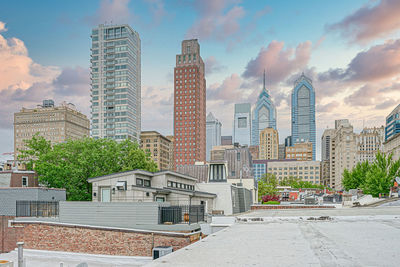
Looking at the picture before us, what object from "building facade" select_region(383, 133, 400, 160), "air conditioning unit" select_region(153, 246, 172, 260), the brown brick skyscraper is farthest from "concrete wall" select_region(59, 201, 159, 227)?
the brown brick skyscraper

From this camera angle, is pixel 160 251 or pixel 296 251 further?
pixel 160 251

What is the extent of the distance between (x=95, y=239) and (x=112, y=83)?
159 m

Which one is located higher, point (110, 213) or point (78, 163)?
point (78, 163)

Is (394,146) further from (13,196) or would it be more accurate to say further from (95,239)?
(13,196)

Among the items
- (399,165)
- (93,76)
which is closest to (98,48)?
(93,76)

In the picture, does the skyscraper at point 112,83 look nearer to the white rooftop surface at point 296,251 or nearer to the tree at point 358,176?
the tree at point 358,176

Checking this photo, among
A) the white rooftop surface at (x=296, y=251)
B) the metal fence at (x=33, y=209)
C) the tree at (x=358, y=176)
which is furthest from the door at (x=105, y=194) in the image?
the tree at (x=358, y=176)

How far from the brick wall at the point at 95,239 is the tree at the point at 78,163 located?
1504 centimetres

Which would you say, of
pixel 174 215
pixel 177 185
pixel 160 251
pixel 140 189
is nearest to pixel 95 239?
pixel 140 189

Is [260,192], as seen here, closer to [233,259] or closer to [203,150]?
[233,259]

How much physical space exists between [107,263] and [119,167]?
27791 mm

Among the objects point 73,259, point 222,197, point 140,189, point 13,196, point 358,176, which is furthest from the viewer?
point 358,176

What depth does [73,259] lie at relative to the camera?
26.0 m

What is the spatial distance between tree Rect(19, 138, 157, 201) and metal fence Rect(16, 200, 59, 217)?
36.6ft
